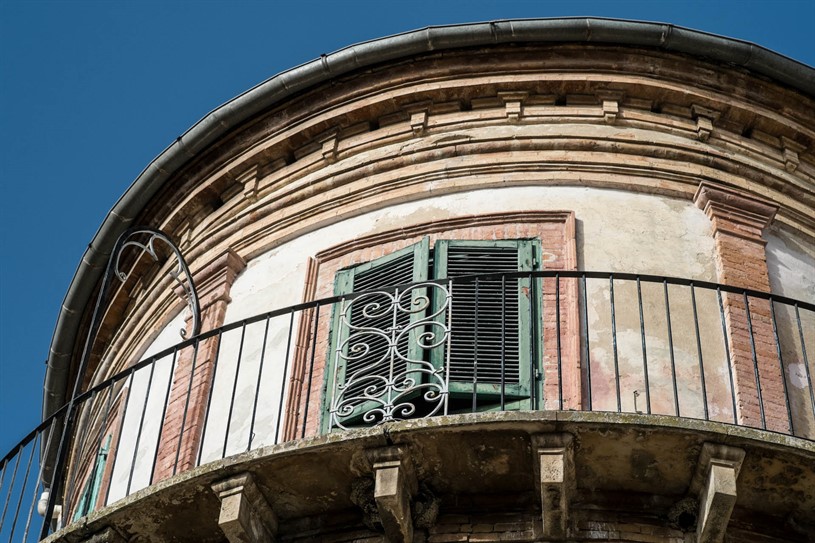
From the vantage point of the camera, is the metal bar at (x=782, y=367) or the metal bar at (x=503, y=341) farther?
the metal bar at (x=782, y=367)

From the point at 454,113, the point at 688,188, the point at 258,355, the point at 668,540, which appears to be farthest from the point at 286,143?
the point at 668,540

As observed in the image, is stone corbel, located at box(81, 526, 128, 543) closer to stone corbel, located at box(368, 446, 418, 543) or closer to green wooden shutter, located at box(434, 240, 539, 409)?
stone corbel, located at box(368, 446, 418, 543)

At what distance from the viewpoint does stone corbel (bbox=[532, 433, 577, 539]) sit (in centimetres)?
957

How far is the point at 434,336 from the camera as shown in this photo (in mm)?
11375

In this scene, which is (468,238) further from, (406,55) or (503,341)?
(406,55)

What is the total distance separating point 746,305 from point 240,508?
143 inches

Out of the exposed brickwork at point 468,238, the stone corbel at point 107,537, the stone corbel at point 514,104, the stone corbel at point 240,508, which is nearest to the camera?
the stone corbel at point 240,508

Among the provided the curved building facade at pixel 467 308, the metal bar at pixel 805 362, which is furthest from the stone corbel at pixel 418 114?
the metal bar at pixel 805 362

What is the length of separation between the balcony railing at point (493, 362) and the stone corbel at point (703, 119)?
209 centimetres

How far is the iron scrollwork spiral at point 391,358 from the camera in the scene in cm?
1088

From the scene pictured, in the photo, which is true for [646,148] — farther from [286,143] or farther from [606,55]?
[286,143]

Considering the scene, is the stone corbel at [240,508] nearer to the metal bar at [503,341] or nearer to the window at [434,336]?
the window at [434,336]

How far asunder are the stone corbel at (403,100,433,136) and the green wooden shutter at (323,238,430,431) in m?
1.63

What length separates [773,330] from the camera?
11.6 m
